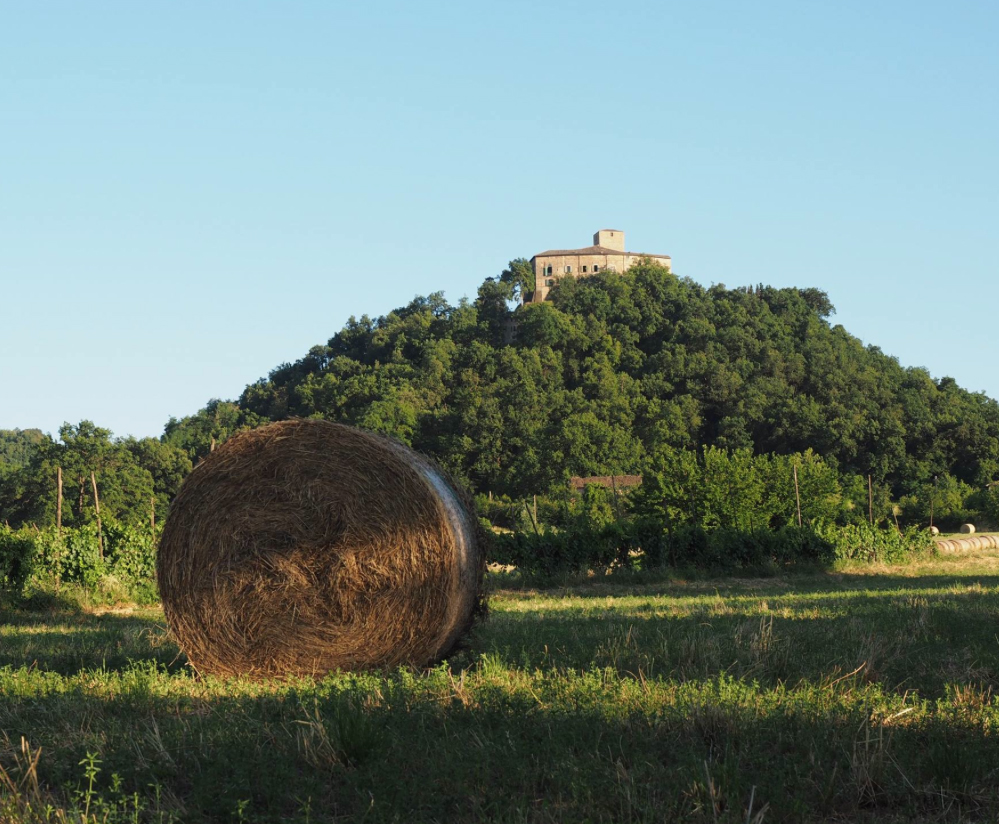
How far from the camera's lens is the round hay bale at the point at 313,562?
27.1 ft

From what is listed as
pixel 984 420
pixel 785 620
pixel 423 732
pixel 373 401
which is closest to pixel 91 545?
pixel 785 620

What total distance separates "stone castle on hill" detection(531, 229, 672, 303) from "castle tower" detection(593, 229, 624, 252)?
3372 mm

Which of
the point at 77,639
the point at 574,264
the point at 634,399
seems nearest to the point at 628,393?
the point at 634,399

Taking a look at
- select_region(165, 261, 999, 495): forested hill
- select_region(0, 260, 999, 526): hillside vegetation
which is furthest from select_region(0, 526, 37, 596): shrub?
select_region(165, 261, 999, 495): forested hill

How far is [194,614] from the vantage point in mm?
8422

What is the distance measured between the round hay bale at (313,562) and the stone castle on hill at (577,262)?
369 ft

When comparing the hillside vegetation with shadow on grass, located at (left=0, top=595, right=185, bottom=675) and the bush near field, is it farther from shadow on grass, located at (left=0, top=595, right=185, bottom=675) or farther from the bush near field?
shadow on grass, located at (left=0, top=595, right=185, bottom=675)

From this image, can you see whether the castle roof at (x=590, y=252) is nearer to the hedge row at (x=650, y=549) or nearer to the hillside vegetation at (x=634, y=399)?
the hillside vegetation at (x=634, y=399)

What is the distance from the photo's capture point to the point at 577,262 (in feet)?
407

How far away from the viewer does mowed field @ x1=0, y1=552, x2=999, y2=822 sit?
14.4ft

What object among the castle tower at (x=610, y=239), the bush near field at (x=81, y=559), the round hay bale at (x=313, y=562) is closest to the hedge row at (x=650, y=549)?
the bush near field at (x=81, y=559)

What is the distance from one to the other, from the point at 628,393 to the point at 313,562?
261ft

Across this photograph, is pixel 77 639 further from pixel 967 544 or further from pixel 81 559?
pixel 967 544

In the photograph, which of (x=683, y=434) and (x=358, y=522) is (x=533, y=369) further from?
(x=358, y=522)
